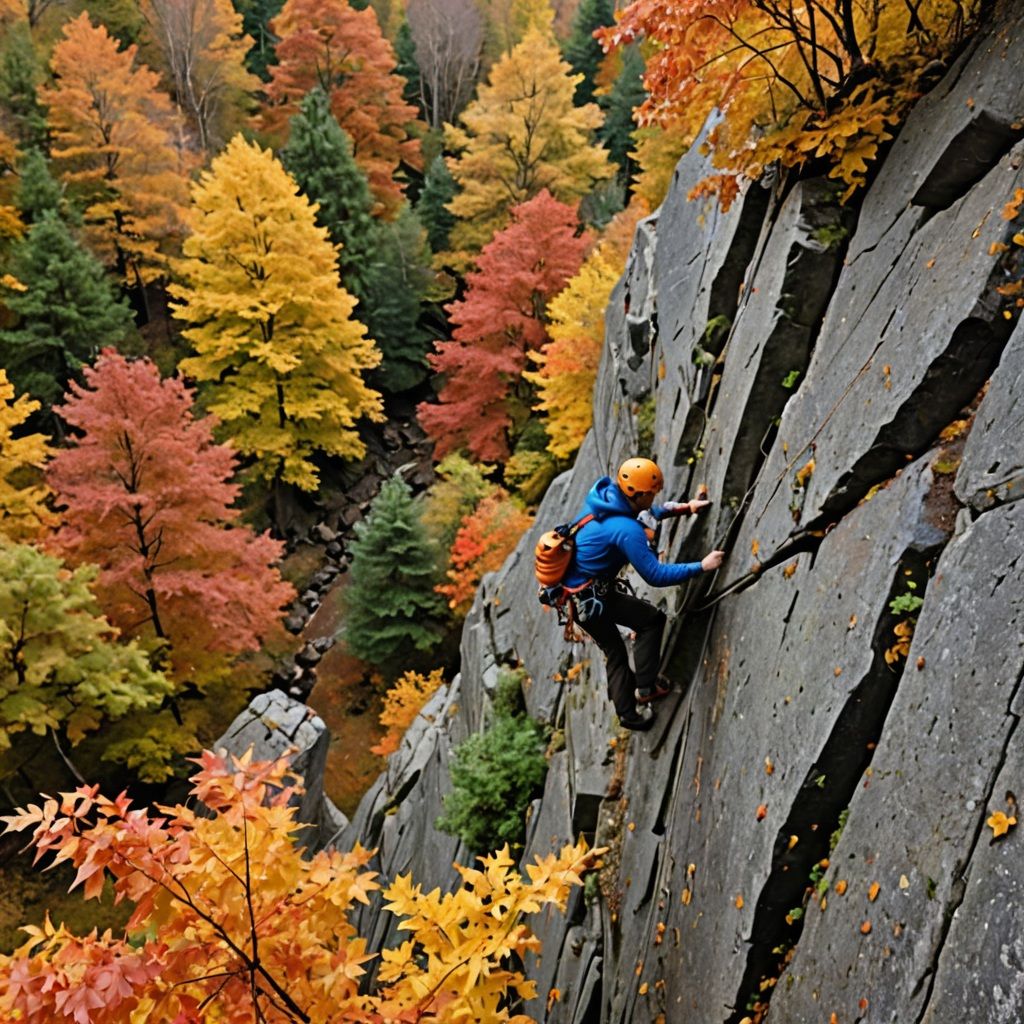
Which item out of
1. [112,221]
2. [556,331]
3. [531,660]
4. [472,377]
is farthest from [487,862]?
[112,221]

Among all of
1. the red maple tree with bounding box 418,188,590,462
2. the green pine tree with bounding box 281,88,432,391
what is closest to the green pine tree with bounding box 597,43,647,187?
the green pine tree with bounding box 281,88,432,391

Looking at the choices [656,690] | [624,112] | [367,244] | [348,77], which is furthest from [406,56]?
[656,690]

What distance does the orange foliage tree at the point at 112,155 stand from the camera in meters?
24.4

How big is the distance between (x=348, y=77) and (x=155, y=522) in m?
26.8

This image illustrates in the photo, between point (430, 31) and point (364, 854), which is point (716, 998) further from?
point (430, 31)

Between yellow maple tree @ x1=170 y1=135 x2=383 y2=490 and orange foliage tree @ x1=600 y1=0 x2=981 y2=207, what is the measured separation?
1663 centimetres

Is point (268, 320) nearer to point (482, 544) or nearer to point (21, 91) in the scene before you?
point (482, 544)

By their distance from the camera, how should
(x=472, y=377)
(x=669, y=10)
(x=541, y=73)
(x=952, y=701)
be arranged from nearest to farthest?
(x=952, y=701) → (x=669, y=10) → (x=472, y=377) → (x=541, y=73)

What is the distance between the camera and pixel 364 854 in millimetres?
4207

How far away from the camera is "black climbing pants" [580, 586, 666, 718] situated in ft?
20.1

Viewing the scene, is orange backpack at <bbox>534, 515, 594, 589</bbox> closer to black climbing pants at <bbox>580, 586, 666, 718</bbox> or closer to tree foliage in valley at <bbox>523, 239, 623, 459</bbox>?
black climbing pants at <bbox>580, 586, 666, 718</bbox>

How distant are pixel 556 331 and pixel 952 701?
14.3m

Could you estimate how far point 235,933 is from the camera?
12.0ft

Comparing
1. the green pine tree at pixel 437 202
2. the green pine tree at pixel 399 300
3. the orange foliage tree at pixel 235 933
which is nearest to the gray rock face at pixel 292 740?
the orange foliage tree at pixel 235 933
